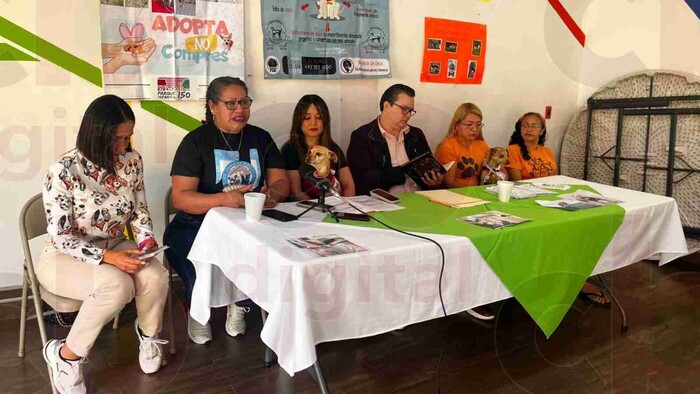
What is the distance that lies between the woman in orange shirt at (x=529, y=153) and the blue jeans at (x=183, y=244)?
1989 millimetres

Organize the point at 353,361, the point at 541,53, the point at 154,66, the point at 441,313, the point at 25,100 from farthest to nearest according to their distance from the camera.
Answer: the point at 541,53 → the point at 154,66 → the point at 25,100 → the point at 353,361 → the point at 441,313

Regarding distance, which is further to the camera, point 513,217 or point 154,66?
point 154,66

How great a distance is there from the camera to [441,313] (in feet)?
5.46

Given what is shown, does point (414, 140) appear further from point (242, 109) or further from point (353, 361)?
point (353, 361)

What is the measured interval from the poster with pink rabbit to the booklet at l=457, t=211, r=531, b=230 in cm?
156

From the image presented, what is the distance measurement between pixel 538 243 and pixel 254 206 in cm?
99

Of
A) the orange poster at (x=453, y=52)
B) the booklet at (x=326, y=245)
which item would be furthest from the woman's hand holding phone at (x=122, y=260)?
the orange poster at (x=453, y=52)

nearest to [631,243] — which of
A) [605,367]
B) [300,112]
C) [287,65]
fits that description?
[605,367]

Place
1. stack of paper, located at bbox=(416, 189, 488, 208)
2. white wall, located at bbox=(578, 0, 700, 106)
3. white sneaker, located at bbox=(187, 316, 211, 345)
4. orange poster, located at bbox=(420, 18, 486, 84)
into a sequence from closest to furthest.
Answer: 1. stack of paper, located at bbox=(416, 189, 488, 208)
2. white sneaker, located at bbox=(187, 316, 211, 345)
3. orange poster, located at bbox=(420, 18, 486, 84)
4. white wall, located at bbox=(578, 0, 700, 106)

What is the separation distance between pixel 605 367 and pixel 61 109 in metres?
2.65

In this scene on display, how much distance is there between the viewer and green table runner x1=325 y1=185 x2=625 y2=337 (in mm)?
1752

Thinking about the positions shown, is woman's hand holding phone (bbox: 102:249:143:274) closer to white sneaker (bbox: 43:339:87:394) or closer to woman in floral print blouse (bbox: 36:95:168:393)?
woman in floral print blouse (bbox: 36:95:168:393)

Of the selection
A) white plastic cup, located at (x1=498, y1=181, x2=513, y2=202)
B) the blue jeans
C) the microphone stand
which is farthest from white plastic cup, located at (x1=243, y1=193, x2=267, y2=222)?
white plastic cup, located at (x1=498, y1=181, x2=513, y2=202)

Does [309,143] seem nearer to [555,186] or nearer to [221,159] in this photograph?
[221,159]
